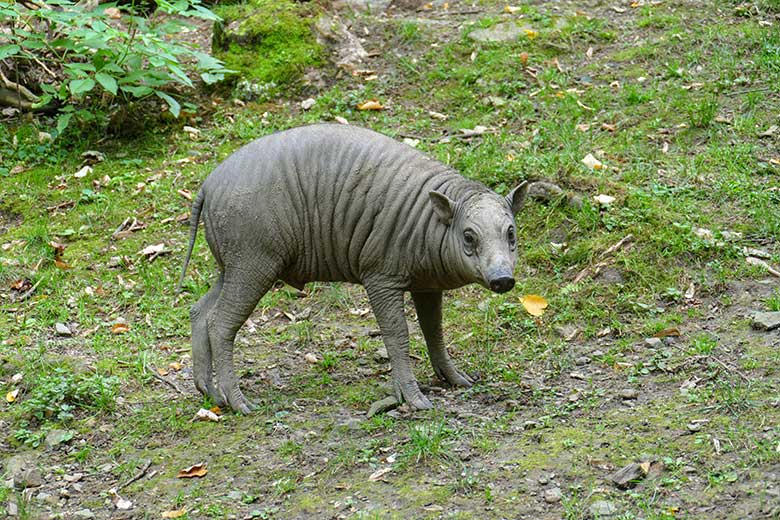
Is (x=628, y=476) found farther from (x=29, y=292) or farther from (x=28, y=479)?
(x=29, y=292)

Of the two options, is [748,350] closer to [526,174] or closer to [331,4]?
[526,174]

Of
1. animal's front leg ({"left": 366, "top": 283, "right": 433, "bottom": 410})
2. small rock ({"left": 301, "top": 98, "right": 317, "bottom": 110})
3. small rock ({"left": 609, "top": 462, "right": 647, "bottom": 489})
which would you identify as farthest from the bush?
small rock ({"left": 609, "top": 462, "right": 647, "bottom": 489})

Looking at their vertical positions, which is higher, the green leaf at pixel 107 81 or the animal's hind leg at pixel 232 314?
the green leaf at pixel 107 81

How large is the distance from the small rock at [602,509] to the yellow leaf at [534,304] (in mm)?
2476

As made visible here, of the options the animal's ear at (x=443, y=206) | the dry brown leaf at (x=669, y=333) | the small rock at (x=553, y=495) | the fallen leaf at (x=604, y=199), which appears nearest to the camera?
the small rock at (x=553, y=495)

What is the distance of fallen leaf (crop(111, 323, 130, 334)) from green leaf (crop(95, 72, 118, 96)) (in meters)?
2.29

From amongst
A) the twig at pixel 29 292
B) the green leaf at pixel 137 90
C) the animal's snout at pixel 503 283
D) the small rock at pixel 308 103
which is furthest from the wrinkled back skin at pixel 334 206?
the small rock at pixel 308 103

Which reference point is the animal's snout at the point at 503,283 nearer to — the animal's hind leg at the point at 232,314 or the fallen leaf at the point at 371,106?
the animal's hind leg at the point at 232,314

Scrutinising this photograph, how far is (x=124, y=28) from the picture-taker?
38.4ft

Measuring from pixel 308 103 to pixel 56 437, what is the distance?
5058 mm

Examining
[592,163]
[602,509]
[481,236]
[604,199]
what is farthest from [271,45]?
[602,509]

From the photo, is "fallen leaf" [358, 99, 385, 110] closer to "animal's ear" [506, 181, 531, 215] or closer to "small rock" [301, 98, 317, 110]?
"small rock" [301, 98, 317, 110]

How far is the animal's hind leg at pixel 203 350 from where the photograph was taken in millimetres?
6590

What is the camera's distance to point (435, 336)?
657 cm
